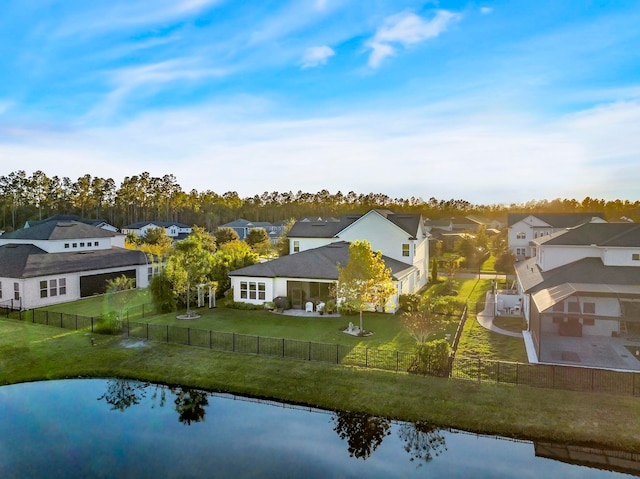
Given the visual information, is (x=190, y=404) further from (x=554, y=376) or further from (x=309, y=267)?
(x=309, y=267)

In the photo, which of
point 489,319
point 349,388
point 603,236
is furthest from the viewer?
point 489,319

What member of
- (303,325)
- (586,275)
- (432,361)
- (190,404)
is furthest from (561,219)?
(190,404)

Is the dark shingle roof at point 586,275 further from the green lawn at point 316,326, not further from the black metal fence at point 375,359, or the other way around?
the black metal fence at point 375,359

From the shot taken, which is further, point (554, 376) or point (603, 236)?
point (603, 236)

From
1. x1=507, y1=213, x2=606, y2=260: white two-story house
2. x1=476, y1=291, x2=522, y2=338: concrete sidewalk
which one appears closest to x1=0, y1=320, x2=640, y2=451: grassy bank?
x1=476, y1=291, x2=522, y2=338: concrete sidewalk

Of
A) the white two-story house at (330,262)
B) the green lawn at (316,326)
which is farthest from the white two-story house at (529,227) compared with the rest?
the green lawn at (316,326)

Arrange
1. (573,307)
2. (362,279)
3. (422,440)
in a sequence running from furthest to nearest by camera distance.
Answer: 1. (362,279)
2. (573,307)
3. (422,440)

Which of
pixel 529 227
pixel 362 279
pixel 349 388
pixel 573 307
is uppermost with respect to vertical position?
pixel 529 227

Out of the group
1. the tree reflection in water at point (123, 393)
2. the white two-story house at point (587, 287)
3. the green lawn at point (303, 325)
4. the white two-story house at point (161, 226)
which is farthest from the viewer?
the white two-story house at point (161, 226)
